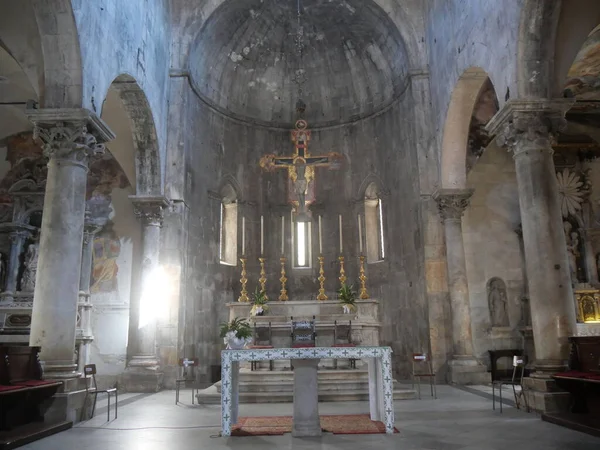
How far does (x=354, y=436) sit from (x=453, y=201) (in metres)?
9.82

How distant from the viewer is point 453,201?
16109 millimetres

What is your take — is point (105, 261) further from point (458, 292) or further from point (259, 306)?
point (458, 292)

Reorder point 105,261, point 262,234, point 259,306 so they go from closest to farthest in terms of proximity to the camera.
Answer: point 259,306 < point 105,261 < point 262,234

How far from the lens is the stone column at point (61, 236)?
9398 millimetres

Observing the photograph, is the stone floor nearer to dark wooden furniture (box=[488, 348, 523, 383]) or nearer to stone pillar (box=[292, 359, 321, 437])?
stone pillar (box=[292, 359, 321, 437])

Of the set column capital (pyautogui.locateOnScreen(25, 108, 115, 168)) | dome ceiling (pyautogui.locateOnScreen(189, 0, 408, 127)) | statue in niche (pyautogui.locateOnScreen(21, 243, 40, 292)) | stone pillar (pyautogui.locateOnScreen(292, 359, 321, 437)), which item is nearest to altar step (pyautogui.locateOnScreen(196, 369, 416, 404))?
stone pillar (pyautogui.locateOnScreen(292, 359, 321, 437))

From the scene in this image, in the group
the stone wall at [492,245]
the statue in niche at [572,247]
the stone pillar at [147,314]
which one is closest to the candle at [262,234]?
the stone pillar at [147,314]

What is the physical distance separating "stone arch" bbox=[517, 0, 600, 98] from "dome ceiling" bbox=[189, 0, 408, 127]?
27.2 ft

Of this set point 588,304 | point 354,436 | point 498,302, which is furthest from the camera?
point 498,302

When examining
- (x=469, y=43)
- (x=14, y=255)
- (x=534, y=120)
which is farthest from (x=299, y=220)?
(x=14, y=255)

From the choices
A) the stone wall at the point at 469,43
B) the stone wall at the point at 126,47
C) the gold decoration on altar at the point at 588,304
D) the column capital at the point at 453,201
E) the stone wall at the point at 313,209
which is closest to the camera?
the stone wall at the point at 126,47

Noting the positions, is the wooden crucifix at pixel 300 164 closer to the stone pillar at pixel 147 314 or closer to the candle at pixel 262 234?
the stone pillar at pixel 147 314

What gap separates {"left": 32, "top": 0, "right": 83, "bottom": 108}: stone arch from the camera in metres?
9.98

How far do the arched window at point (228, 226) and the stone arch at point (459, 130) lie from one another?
25.7ft
